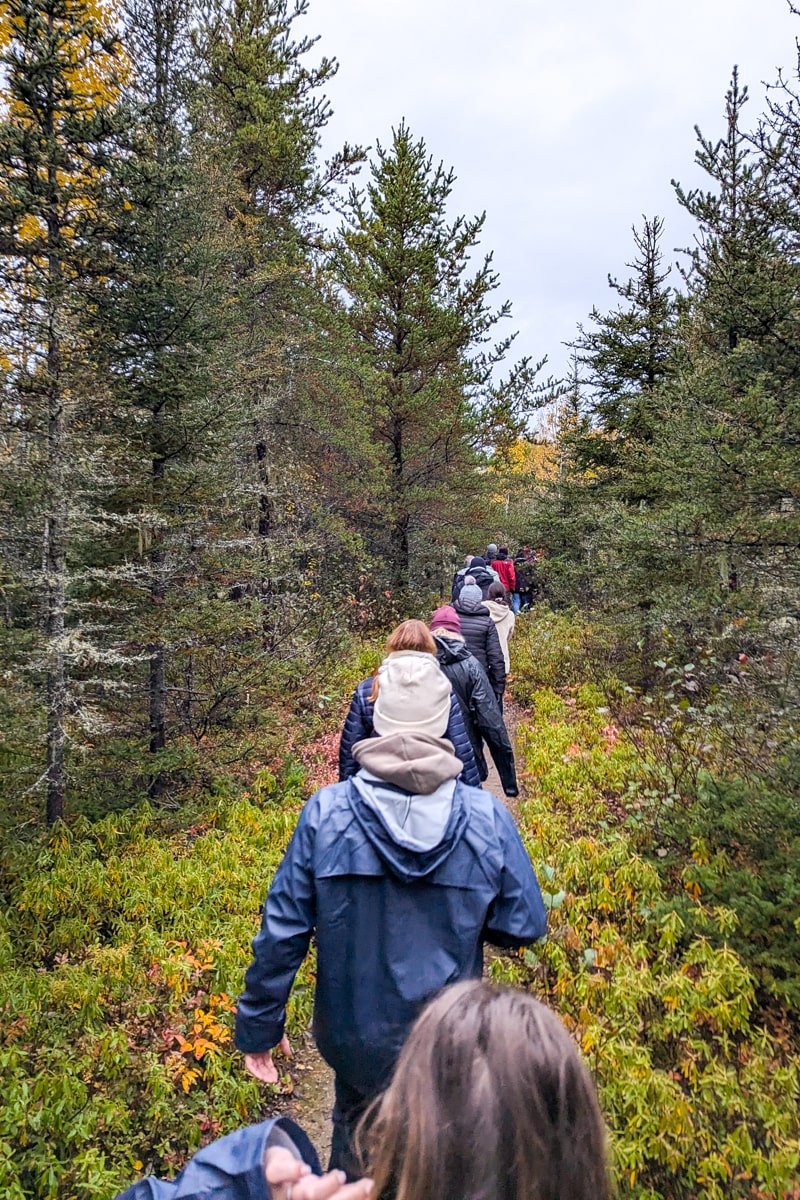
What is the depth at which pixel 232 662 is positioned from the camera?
862 centimetres

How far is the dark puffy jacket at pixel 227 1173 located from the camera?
125cm


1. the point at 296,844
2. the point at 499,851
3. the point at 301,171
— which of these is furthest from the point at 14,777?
the point at 301,171

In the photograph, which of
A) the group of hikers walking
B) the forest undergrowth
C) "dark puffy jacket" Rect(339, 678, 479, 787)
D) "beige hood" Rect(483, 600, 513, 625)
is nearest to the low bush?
the forest undergrowth

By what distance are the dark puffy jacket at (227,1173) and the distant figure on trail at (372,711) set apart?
2744 mm

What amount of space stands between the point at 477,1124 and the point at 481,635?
648 centimetres

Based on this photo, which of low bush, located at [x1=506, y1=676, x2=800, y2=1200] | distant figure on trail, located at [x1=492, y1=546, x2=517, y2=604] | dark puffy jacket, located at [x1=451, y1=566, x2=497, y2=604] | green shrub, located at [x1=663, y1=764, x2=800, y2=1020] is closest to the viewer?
low bush, located at [x1=506, y1=676, x2=800, y2=1200]

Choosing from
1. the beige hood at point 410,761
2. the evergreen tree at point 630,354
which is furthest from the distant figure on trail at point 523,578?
the beige hood at point 410,761

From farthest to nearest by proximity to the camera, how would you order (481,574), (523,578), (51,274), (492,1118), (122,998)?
(523,578) < (481,574) < (51,274) < (122,998) < (492,1118)

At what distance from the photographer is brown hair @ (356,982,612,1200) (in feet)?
3.62

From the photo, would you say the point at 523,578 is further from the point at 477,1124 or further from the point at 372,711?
the point at 477,1124

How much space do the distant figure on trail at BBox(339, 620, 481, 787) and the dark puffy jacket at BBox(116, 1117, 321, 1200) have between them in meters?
2.74

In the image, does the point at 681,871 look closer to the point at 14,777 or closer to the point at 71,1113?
the point at 71,1113

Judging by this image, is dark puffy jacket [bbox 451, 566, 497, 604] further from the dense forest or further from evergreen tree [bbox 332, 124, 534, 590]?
evergreen tree [bbox 332, 124, 534, 590]

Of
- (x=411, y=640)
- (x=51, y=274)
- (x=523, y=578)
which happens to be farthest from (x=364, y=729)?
(x=523, y=578)
